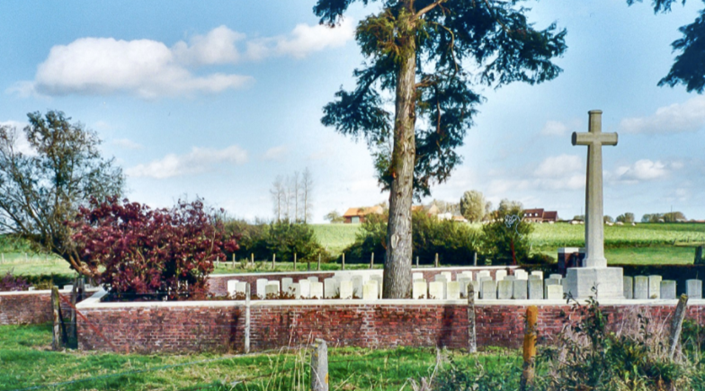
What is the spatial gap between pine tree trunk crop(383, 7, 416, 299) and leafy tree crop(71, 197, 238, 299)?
389cm

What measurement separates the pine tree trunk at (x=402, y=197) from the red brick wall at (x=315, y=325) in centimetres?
302

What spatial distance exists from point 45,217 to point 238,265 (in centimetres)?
1693

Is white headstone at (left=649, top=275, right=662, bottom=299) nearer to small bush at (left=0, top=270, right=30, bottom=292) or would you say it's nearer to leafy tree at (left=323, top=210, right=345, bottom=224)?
small bush at (left=0, top=270, right=30, bottom=292)

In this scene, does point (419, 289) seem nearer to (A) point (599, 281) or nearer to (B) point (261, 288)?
(B) point (261, 288)

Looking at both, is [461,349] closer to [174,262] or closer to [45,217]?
[174,262]

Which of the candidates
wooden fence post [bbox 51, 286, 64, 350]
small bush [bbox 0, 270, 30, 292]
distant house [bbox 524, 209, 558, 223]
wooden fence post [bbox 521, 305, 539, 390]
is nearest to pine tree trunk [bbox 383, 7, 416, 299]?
wooden fence post [bbox 51, 286, 64, 350]

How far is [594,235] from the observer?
15.6 meters

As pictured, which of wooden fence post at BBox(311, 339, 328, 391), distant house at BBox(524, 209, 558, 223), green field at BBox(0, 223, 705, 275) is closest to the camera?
wooden fence post at BBox(311, 339, 328, 391)

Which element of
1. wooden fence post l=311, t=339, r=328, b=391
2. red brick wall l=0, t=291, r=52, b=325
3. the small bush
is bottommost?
red brick wall l=0, t=291, r=52, b=325

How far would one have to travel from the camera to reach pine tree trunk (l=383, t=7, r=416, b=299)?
15789 millimetres

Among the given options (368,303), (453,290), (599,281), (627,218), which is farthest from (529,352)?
(627,218)

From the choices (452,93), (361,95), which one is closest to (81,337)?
(361,95)

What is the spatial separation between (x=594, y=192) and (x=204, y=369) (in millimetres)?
10192

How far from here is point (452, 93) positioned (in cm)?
1789
